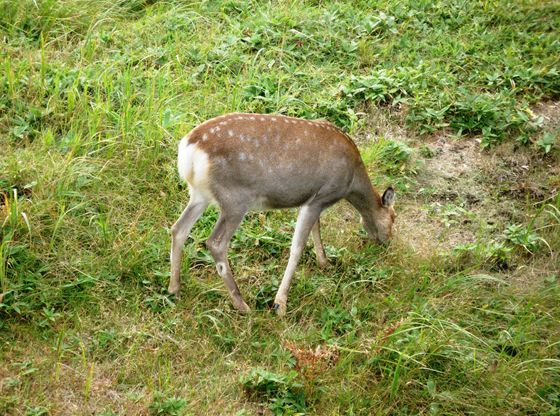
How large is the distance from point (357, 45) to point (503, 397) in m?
4.71

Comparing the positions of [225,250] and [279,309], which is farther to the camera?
[279,309]

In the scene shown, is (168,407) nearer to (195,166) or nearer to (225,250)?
(225,250)

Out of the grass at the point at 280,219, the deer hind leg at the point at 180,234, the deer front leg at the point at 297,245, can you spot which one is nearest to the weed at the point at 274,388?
the grass at the point at 280,219

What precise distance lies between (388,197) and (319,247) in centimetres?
73

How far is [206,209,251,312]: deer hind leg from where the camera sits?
245 inches

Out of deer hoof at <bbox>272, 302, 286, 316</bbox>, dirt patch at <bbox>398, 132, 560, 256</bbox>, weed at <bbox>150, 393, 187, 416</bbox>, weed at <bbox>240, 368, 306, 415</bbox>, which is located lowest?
dirt patch at <bbox>398, 132, 560, 256</bbox>

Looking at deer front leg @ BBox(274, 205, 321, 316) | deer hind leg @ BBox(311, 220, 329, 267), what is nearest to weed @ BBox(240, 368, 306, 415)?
deer front leg @ BBox(274, 205, 321, 316)

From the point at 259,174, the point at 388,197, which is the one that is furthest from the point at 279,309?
the point at 388,197

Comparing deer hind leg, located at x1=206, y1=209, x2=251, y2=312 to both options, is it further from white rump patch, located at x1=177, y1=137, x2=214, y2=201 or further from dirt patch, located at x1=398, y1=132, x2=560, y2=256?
dirt patch, located at x1=398, y1=132, x2=560, y2=256

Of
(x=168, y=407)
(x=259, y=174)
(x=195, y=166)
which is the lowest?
(x=168, y=407)

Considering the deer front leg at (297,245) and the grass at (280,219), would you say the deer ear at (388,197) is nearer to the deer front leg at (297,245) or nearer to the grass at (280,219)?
the grass at (280,219)

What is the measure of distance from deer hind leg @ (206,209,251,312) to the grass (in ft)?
0.44

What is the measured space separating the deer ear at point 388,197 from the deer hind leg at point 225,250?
1436 millimetres

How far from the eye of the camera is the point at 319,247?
6.95 m
